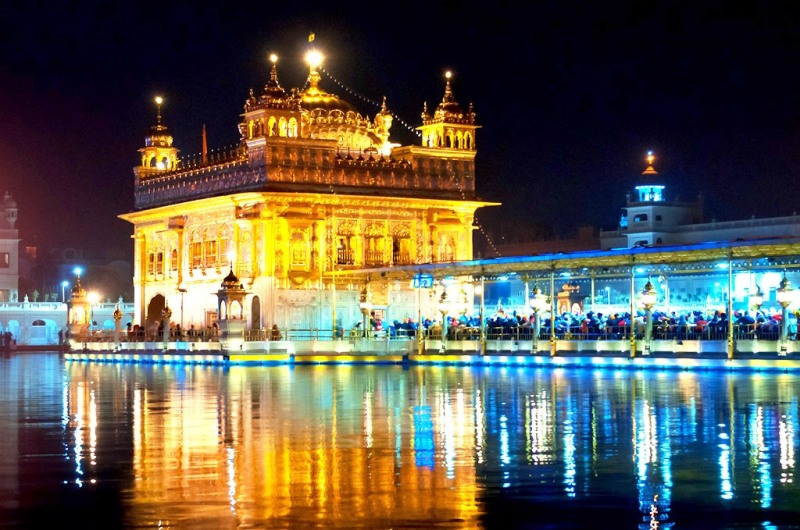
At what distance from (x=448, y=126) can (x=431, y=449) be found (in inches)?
1754

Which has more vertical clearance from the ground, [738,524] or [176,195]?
[176,195]

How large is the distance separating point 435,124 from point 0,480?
1846 inches

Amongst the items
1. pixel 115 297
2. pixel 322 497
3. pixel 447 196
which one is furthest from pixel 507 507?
pixel 115 297

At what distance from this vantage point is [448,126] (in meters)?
58.8

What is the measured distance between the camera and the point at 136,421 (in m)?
19.3

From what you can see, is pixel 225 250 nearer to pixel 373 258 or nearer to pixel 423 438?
pixel 373 258

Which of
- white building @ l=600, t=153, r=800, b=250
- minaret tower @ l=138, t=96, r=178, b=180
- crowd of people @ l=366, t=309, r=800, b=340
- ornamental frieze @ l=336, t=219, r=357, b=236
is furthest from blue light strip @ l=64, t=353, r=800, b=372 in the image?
white building @ l=600, t=153, r=800, b=250

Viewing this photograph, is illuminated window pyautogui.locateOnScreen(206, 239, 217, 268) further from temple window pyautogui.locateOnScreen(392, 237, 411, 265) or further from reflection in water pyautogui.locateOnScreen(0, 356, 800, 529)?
reflection in water pyautogui.locateOnScreen(0, 356, 800, 529)

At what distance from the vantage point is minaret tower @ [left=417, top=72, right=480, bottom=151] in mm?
58750

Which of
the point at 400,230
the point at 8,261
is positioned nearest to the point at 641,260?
the point at 400,230

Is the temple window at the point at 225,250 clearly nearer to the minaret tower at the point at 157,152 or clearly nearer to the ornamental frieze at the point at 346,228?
the ornamental frieze at the point at 346,228

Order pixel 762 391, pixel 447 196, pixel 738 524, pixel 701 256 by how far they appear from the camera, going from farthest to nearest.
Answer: pixel 447 196 → pixel 701 256 → pixel 762 391 → pixel 738 524

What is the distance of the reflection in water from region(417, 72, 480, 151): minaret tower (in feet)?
111

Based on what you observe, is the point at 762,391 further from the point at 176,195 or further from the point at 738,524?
the point at 176,195
